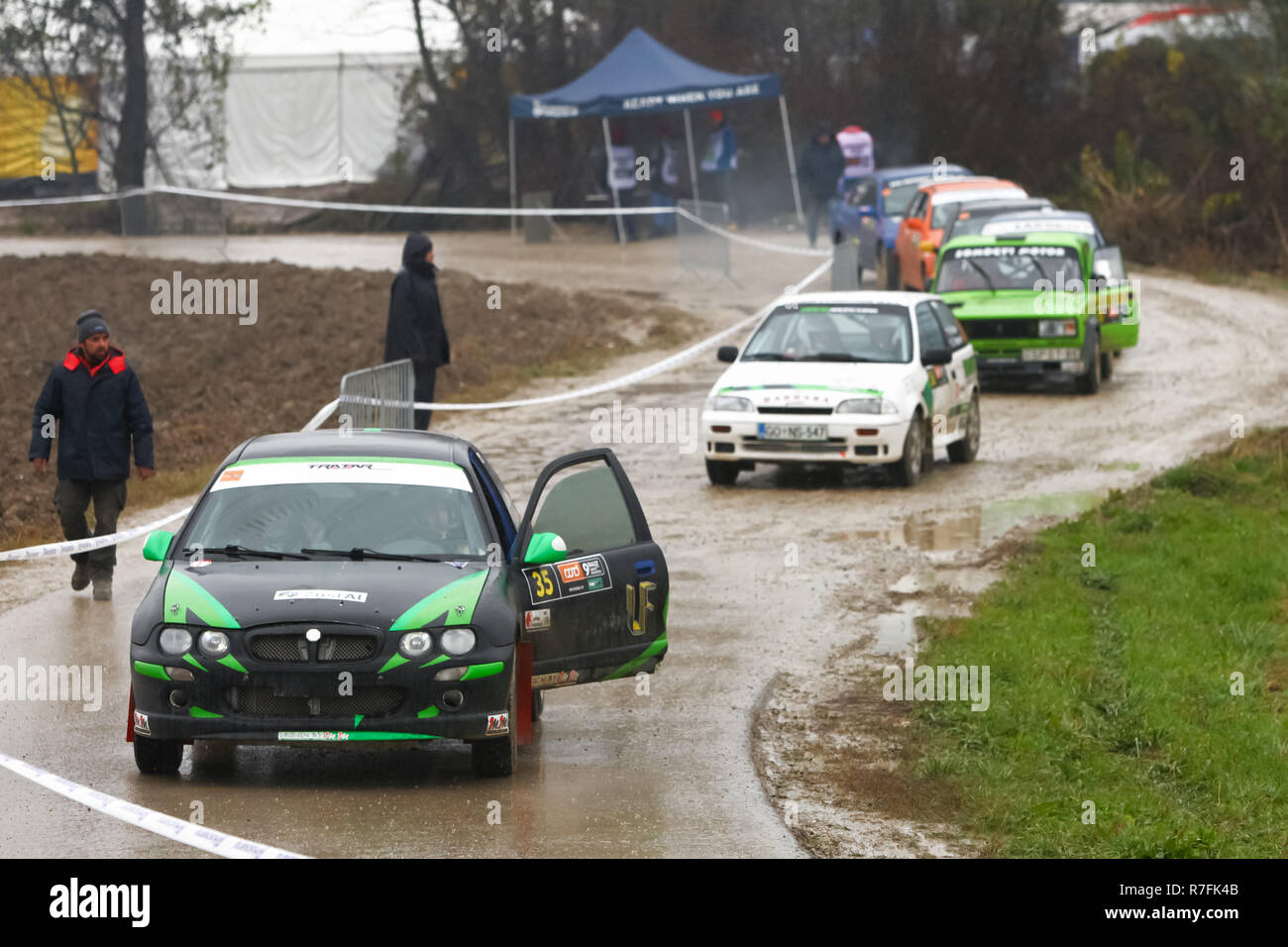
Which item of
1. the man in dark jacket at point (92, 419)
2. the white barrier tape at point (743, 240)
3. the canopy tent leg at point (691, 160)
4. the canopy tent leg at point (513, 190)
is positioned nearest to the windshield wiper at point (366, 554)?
the man in dark jacket at point (92, 419)

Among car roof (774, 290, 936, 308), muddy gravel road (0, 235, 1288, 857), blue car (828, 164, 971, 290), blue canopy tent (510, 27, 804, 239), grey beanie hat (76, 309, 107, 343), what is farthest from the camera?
blue canopy tent (510, 27, 804, 239)

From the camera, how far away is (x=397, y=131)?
46.8 meters

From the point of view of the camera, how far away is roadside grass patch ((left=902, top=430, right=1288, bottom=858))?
320 inches

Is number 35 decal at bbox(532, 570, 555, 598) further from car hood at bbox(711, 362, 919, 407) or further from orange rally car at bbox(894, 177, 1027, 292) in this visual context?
orange rally car at bbox(894, 177, 1027, 292)

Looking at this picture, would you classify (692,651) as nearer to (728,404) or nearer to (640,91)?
(728,404)

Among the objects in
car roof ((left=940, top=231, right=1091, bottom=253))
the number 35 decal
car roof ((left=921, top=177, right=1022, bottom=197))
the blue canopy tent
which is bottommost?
the number 35 decal

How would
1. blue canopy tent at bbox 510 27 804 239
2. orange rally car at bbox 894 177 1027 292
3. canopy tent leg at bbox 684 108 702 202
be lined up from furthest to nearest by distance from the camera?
canopy tent leg at bbox 684 108 702 202, blue canopy tent at bbox 510 27 804 239, orange rally car at bbox 894 177 1027 292

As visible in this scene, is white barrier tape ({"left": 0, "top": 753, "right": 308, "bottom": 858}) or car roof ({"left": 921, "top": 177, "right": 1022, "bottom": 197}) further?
car roof ({"left": 921, "top": 177, "right": 1022, "bottom": 197})

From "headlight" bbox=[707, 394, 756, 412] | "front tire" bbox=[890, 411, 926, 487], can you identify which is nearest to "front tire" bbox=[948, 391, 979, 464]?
"front tire" bbox=[890, 411, 926, 487]

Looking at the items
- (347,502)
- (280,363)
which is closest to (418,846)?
(347,502)

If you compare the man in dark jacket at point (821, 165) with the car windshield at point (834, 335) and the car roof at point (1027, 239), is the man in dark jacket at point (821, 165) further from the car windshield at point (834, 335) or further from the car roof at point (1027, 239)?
the car windshield at point (834, 335)

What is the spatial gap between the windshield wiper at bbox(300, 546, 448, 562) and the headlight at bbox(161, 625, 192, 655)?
79 cm

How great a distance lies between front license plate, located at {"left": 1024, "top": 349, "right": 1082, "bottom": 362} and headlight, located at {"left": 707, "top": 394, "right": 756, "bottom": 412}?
6828mm

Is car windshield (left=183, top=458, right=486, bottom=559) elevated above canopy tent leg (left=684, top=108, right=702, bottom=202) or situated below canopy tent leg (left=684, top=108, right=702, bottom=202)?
below
